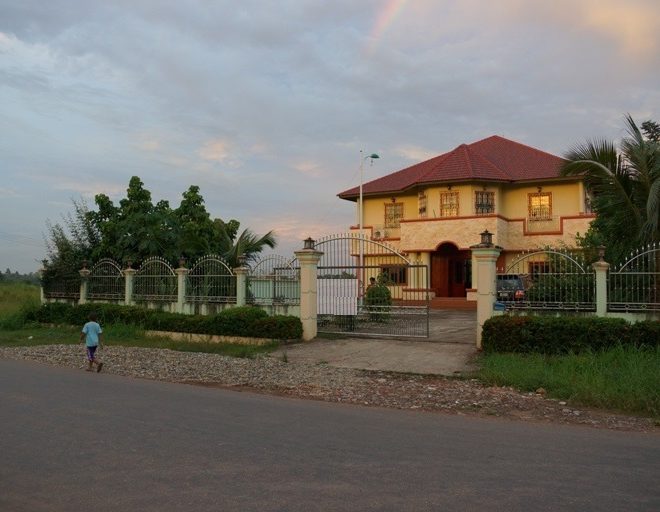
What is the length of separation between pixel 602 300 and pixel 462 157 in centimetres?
1972

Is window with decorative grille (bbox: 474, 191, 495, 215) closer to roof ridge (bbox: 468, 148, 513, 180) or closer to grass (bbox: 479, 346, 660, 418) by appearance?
roof ridge (bbox: 468, 148, 513, 180)

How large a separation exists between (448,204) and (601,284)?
708 inches

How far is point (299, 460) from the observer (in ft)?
19.7

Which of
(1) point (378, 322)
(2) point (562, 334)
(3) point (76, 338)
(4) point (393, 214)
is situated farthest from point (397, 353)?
(4) point (393, 214)

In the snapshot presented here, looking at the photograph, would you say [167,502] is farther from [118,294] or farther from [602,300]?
[118,294]

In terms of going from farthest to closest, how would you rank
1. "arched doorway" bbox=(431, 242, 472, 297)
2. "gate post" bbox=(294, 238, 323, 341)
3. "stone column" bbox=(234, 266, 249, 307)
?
"arched doorway" bbox=(431, 242, 472, 297) < "stone column" bbox=(234, 266, 249, 307) < "gate post" bbox=(294, 238, 323, 341)

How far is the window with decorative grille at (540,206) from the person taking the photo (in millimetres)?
30672

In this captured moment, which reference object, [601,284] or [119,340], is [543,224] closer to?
[601,284]

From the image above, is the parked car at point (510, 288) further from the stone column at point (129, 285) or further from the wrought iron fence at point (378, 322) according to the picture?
the stone column at point (129, 285)

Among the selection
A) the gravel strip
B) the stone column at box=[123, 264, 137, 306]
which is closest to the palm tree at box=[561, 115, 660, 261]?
the gravel strip

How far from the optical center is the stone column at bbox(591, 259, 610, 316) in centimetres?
1311

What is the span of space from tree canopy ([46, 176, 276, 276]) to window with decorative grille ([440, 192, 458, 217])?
10.5 metres

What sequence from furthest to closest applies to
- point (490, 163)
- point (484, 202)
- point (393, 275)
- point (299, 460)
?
point (490, 163) < point (484, 202) < point (393, 275) < point (299, 460)

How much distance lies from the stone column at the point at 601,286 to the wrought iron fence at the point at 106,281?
15295 millimetres
